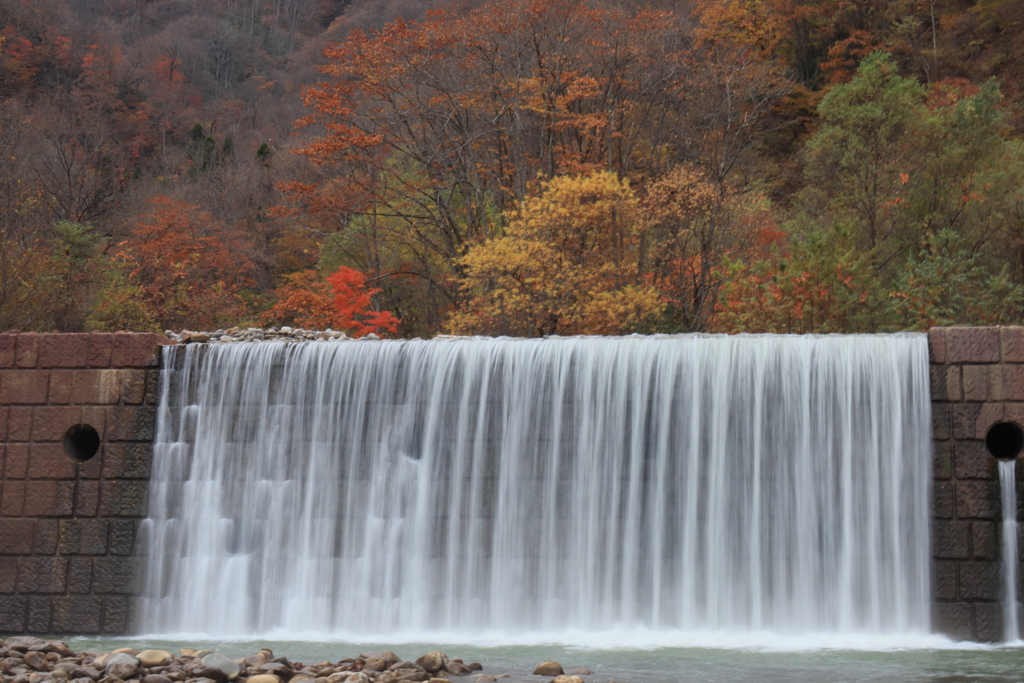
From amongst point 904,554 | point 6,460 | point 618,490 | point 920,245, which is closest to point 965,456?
point 904,554

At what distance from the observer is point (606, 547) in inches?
444

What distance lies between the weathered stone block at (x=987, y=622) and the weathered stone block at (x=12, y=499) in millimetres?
11290

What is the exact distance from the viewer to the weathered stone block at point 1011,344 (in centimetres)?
1059

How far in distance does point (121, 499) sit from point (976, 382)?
10.3 meters

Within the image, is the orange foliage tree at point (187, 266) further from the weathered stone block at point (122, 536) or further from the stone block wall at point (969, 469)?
the stone block wall at point (969, 469)

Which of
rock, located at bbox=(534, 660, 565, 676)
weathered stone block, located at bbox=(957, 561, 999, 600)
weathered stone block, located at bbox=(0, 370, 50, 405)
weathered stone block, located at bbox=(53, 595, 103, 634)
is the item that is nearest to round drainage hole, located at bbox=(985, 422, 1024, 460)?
weathered stone block, located at bbox=(957, 561, 999, 600)

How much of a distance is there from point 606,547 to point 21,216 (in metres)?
20.9

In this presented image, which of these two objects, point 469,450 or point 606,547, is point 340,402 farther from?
point 606,547

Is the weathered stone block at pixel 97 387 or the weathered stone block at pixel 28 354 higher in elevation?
the weathered stone block at pixel 28 354

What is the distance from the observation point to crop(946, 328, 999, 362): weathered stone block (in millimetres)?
10719

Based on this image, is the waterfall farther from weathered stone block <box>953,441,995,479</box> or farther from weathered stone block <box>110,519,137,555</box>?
weathered stone block <box>110,519,137,555</box>

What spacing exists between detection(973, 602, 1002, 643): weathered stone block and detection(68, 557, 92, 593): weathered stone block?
33.8 ft

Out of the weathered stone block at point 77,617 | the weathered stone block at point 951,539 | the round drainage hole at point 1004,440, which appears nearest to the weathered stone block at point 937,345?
the round drainage hole at point 1004,440

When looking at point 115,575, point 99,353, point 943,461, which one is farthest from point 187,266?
point 943,461
